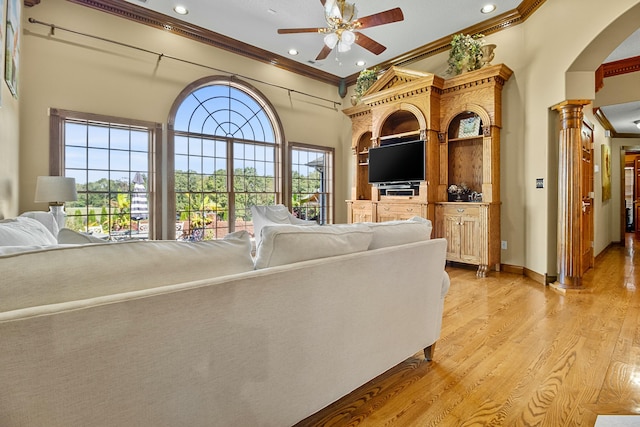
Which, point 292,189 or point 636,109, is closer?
point 636,109

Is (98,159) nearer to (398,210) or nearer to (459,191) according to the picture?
(398,210)

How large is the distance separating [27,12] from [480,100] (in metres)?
5.50

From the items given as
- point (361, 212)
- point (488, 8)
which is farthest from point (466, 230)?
point (488, 8)

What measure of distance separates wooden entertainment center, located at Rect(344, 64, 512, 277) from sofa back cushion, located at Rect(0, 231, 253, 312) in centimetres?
407

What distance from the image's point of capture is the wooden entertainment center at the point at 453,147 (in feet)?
14.6

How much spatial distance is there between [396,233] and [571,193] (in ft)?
9.56

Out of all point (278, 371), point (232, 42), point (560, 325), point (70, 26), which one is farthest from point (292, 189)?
point (278, 371)

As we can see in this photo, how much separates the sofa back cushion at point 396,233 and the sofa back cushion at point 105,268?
2.64 feet

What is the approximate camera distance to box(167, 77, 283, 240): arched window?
492 centimetres

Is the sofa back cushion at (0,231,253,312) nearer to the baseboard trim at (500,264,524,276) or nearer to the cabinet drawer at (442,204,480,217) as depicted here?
the cabinet drawer at (442,204,480,217)

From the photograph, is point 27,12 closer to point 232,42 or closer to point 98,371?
point 232,42

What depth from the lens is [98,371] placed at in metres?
0.89

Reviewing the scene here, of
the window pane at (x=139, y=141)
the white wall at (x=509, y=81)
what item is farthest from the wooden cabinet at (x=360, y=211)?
the window pane at (x=139, y=141)

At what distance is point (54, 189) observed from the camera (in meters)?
3.29
